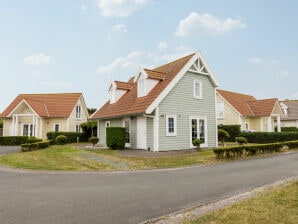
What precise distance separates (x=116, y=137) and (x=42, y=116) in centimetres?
2064

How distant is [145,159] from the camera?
16484mm

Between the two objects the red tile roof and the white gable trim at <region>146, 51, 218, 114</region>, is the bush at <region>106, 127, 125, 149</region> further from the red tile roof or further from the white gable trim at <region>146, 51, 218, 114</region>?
the white gable trim at <region>146, 51, 218, 114</region>

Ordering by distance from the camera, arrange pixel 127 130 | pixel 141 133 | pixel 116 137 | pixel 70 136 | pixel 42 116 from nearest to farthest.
A: pixel 141 133 → pixel 116 137 → pixel 127 130 → pixel 70 136 → pixel 42 116

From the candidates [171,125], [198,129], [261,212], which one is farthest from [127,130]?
[261,212]

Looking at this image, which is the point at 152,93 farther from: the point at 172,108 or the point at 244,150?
the point at 244,150

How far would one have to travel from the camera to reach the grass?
555cm

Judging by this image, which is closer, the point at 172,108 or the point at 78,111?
the point at 172,108

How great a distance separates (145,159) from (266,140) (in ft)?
66.5

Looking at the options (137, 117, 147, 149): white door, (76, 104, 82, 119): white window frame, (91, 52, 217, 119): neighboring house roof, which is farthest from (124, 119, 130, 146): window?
(76, 104, 82, 119): white window frame

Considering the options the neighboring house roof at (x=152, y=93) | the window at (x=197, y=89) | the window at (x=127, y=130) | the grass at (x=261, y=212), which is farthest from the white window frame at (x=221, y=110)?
the grass at (x=261, y=212)


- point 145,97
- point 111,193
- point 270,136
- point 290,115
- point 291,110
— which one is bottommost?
point 111,193

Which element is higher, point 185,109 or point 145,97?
point 145,97

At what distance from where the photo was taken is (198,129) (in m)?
23.6

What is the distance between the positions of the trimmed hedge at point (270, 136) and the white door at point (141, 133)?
53.7 ft
